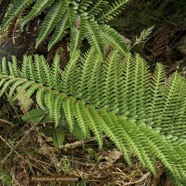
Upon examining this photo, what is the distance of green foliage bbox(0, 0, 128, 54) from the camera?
251cm

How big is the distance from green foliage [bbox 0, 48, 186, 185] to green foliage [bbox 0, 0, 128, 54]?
27cm

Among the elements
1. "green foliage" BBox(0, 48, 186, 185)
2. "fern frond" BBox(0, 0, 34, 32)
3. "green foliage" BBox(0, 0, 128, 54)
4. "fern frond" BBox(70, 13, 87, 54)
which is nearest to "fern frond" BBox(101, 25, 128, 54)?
"green foliage" BBox(0, 0, 128, 54)

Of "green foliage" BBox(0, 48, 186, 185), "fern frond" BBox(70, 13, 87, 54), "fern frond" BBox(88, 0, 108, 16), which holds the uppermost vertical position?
"fern frond" BBox(88, 0, 108, 16)

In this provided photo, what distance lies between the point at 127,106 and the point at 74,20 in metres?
0.68

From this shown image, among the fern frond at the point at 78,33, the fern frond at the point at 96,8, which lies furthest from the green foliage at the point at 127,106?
the fern frond at the point at 96,8

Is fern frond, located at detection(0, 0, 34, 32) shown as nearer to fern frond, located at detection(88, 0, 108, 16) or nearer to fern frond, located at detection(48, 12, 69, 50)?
fern frond, located at detection(48, 12, 69, 50)

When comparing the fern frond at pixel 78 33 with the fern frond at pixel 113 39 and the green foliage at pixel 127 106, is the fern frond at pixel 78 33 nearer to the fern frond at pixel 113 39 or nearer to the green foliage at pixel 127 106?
the fern frond at pixel 113 39

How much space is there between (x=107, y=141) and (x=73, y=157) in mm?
256

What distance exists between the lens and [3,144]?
10.3 feet

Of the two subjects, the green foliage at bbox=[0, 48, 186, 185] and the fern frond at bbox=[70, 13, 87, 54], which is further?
the fern frond at bbox=[70, 13, 87, 54]

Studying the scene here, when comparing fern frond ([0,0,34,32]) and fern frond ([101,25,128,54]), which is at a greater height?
fern frond ([0,0,34,32])

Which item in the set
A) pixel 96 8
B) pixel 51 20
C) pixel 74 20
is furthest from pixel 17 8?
pixel 96 8

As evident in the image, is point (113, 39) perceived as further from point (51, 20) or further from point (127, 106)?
point (127, 106)

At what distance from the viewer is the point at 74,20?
257 centimetres
